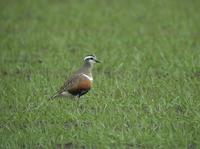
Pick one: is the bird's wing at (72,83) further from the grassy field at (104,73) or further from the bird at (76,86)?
the grassy field at (104,73)

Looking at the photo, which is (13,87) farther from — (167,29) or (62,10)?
(62,10)

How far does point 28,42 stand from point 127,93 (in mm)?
4306

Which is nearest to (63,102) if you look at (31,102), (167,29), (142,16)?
(31,102)

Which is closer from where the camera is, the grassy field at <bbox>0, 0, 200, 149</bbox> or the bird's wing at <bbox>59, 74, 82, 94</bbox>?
the grassy field at <bbox>0, 0, 200, 149</bbox>

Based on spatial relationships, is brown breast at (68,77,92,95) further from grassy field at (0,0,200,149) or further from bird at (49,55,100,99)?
grassy field at (0,0,200,149)

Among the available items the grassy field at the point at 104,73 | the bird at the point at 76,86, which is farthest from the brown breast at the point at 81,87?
the grassy field at the point at 104,73

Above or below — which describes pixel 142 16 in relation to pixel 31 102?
above

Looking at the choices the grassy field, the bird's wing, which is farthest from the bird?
the grassy field

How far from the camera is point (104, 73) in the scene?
1034cm

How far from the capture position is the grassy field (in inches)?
277

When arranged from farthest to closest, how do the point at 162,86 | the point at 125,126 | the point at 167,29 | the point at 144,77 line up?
the point at 167,29
the point at 144,77
the point at 162,86
the point at 125,126

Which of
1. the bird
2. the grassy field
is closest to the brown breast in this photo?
the bird

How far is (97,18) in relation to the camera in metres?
15.1

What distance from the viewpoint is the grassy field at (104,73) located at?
704 cm
